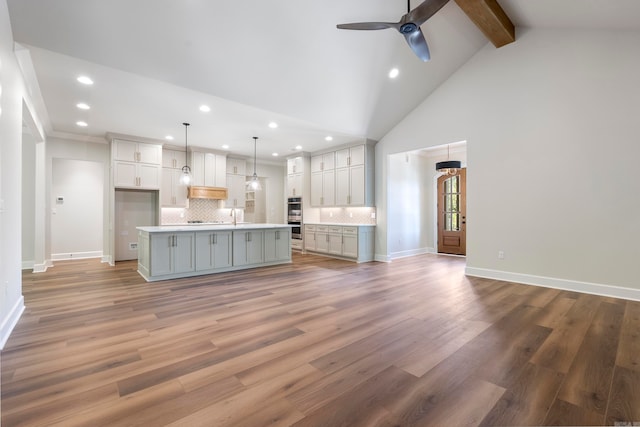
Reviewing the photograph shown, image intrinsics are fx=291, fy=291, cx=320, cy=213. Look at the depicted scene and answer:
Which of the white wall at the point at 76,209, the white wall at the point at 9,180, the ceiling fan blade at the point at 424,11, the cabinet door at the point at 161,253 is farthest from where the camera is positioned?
the white wall at the point at 76,209

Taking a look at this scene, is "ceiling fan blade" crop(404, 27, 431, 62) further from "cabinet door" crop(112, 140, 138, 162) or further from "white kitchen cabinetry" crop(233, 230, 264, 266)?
"cabinet door" crop(112, 140, 138, 162)

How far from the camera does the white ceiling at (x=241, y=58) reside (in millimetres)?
3307

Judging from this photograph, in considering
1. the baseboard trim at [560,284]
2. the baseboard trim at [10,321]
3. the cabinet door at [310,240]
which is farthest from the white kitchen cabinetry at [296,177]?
the baseboard trim at [10,321]

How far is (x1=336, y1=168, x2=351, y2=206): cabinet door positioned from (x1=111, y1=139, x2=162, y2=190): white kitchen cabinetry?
4.51 meters

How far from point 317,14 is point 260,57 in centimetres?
96

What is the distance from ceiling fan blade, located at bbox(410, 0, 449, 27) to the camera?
282cm

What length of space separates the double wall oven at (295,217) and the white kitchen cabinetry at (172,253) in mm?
3658

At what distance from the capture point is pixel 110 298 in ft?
12.9

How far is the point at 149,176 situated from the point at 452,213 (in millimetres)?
8068

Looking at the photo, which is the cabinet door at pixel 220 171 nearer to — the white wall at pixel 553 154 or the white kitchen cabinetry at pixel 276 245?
the white kitchen cabinetry at pixel 276 245

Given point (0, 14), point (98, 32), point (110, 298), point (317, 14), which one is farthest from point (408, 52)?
point (110, 298)

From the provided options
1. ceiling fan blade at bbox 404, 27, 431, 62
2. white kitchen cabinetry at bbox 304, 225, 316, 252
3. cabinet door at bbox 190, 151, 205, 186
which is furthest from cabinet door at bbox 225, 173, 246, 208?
ceiling fan blade at bbox 404, 27, 431, 62

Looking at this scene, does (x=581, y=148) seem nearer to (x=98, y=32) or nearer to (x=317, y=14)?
(x=317, y=14)

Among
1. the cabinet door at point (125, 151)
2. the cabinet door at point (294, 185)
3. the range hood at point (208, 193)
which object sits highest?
the cabinet door at point (125, 151)
